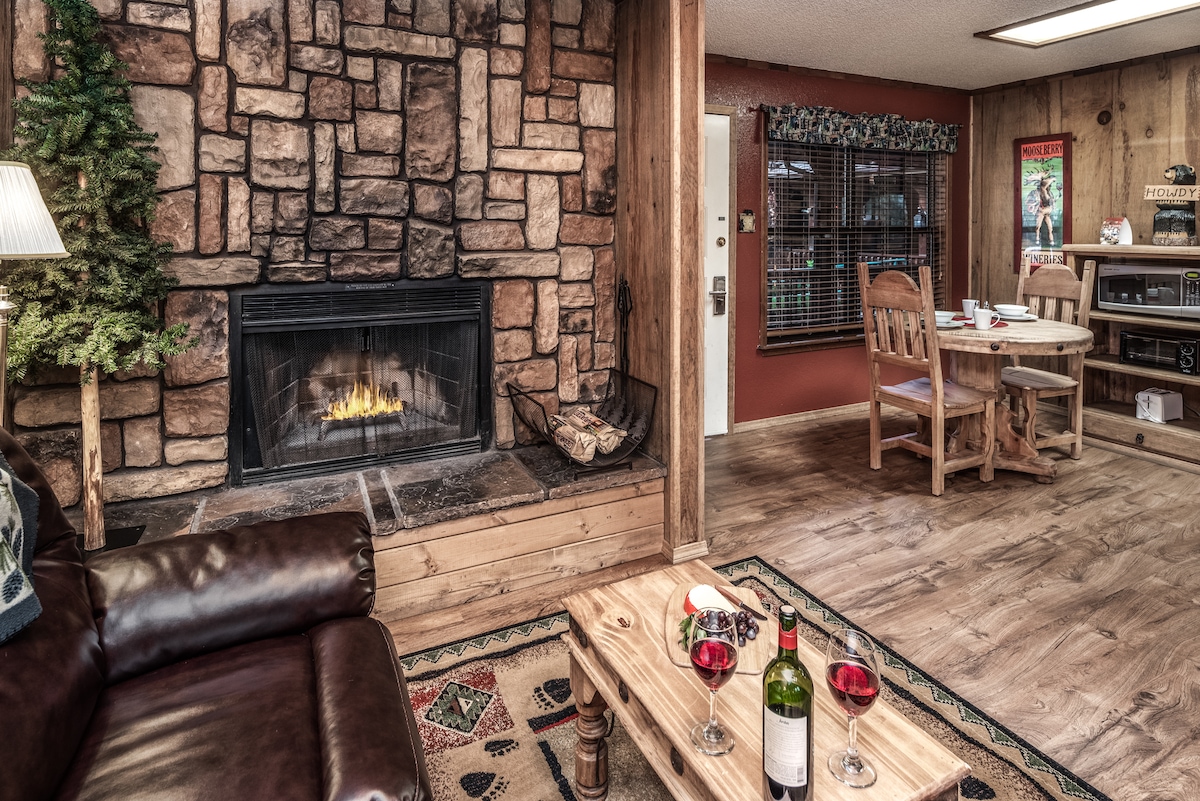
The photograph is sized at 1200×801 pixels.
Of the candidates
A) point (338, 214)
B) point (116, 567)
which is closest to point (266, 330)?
point (338, 214)

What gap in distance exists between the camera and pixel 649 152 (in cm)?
298

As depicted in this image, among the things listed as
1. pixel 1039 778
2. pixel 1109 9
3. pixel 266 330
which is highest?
pixel 1109 9

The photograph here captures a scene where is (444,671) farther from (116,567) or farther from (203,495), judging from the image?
(203,495)

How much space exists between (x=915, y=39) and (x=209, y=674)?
461 cm

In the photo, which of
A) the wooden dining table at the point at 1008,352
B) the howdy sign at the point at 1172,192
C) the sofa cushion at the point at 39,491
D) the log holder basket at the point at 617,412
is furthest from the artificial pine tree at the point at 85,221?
the howdy sign at the point at 1172,192

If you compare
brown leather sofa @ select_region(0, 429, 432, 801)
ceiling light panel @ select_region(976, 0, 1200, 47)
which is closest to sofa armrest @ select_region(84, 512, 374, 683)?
brown leather sofa @ select_region(0, 429, 432, 801)

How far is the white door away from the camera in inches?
181

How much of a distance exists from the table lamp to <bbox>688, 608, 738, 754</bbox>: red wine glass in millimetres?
1923

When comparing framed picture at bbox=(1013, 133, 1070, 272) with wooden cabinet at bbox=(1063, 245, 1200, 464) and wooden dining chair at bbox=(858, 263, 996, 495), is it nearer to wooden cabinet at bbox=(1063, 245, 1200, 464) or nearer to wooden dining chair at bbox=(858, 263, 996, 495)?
wooden cabinet at bbox=(1063, 245, 1200, 464)

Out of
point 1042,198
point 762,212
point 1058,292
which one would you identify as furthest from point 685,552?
point 1042,198

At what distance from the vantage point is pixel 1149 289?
4.30 meters

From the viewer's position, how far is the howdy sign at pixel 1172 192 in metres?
4.18

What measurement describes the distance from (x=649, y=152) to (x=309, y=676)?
7.70 ft

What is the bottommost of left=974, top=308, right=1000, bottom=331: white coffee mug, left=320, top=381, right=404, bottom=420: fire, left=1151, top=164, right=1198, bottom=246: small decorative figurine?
left=320, top=381, right=404, bottom=420: fire
